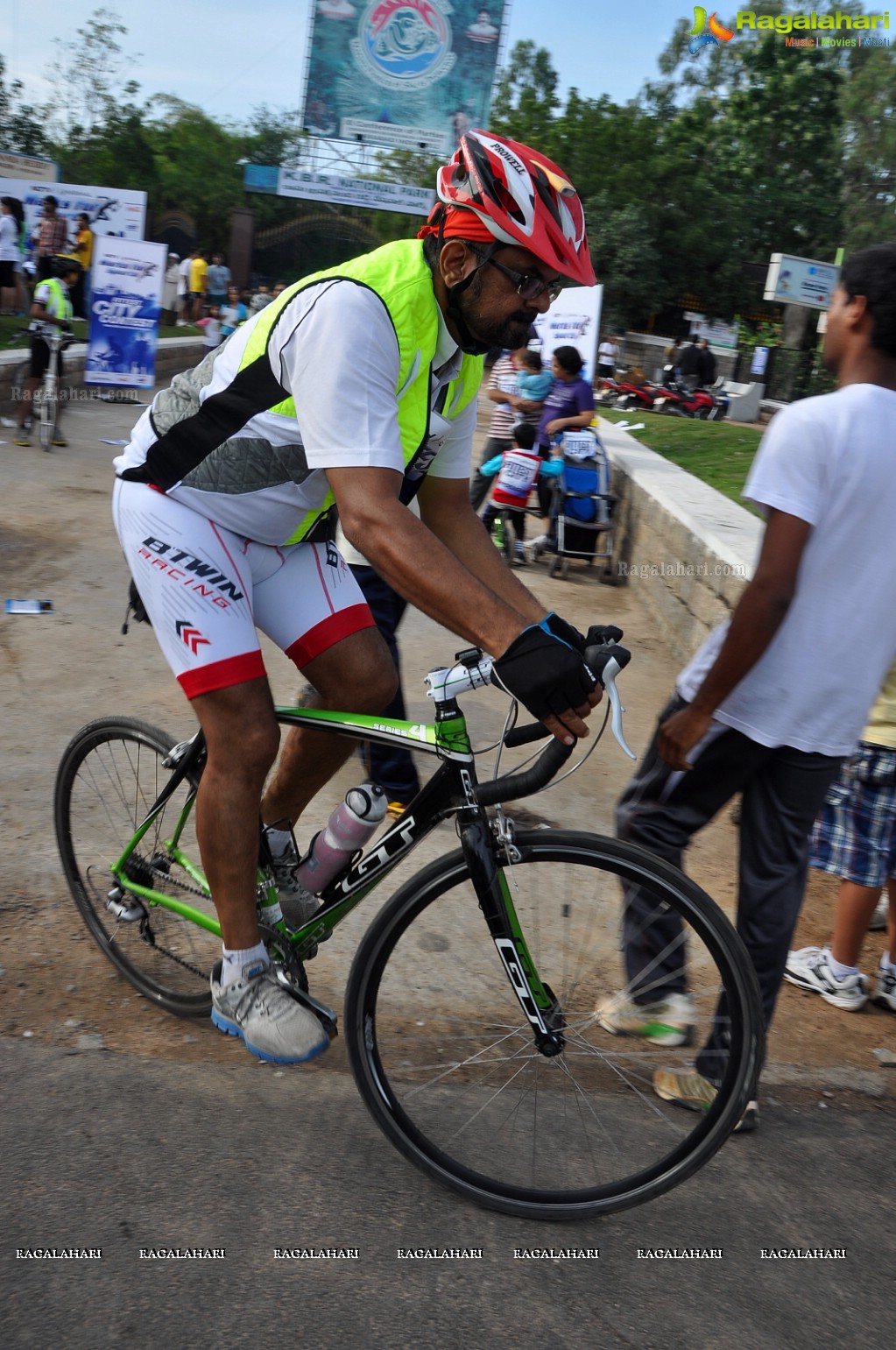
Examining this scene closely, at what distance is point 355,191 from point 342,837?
39763 millimetres

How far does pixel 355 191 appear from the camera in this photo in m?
38.7

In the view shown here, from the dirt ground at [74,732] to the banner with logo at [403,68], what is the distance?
3051 centimetres

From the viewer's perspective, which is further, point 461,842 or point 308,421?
point 461,842

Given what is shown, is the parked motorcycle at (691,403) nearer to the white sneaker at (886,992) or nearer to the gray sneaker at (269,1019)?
the white sneaker at (886,992)

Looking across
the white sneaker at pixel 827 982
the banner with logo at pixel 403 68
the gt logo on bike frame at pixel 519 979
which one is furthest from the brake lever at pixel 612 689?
the banner with logo at pixel 403 68

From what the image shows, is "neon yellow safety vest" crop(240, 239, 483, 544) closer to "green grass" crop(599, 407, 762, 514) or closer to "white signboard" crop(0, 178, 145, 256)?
"green grass" crop(599, 407, 762, 514)

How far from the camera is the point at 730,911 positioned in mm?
4098

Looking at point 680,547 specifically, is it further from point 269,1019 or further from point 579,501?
point 269,1019

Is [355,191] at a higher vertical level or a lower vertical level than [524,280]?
higher

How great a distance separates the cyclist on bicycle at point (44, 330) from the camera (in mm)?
10578

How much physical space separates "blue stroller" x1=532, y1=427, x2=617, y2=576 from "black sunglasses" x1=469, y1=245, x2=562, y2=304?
696 centimetres

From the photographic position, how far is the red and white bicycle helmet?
2.33 metres

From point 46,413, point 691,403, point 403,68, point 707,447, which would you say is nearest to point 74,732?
point 46,413

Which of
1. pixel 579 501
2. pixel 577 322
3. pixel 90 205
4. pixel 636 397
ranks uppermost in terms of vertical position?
pixel 90 205
